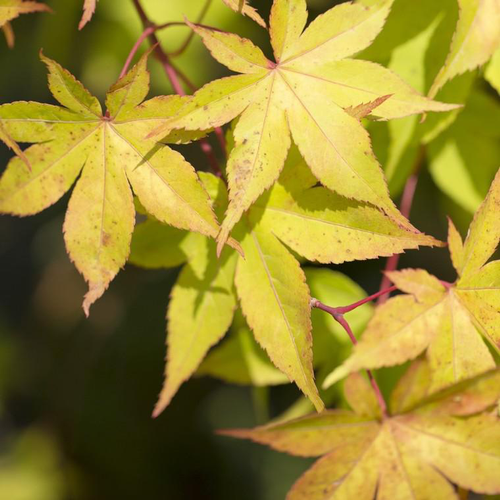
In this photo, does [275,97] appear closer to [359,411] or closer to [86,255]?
[86,255]

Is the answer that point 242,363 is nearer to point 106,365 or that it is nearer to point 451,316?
point 451,316

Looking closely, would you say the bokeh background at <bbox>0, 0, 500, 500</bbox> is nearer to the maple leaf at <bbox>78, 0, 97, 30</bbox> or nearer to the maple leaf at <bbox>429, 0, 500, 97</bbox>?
the maple leaf at <bbox>429, 0, 500, 97</bbox>

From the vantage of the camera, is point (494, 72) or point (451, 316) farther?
point (494, 72)

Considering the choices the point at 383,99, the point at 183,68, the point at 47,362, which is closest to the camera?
the point at 383,99

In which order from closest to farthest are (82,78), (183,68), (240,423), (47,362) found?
1. (183,68)
2. (82,78)
3. (240,423)
4. (47,362)

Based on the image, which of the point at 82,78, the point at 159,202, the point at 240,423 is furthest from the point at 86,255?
the point at 240,423

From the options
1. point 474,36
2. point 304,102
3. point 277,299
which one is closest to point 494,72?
point 474,36

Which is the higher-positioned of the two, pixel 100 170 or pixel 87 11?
pixel 87 11

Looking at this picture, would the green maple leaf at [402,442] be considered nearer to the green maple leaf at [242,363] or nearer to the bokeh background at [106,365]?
the green maple leaf at [242,363]
